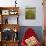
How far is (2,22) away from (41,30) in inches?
53.5

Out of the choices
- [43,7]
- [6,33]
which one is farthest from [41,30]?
[6,33]

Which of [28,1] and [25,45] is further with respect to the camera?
[28,1]

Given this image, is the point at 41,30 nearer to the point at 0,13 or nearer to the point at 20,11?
the point at 20,11

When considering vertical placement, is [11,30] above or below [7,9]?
below

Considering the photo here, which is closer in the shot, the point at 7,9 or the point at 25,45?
the point at 25,45

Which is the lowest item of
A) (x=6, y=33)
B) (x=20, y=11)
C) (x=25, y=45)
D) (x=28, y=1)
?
(x=25, y=45)

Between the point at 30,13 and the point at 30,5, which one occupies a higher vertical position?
the point at 30,5

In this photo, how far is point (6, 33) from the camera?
5352 millimetres

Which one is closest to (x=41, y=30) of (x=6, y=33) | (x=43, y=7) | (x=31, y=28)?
(x=31, y=28)

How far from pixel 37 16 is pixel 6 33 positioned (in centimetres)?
121

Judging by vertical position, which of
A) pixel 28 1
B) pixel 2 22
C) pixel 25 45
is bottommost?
pixel 25 45

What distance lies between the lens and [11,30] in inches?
212

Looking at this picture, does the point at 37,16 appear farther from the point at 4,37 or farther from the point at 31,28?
the point at 4,37

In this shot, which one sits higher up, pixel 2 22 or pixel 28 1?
pixel 28 1
